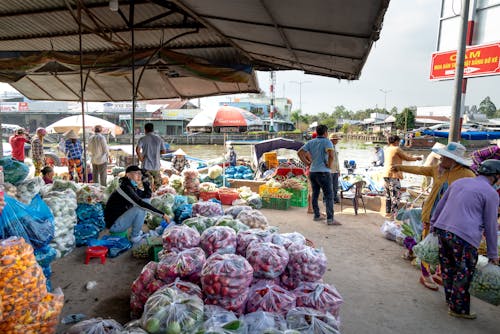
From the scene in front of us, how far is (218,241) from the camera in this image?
8.96 ft

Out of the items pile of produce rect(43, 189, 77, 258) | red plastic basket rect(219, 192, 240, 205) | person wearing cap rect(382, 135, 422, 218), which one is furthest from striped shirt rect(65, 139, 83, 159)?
person wearing cap rect(382, 135, 422, 218)

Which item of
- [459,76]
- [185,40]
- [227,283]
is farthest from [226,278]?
[185,40]

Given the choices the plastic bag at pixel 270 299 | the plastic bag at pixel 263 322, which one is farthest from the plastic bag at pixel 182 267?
the plastic bag at pixel 263 322

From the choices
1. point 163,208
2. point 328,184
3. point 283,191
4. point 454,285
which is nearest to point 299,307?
point 454,285

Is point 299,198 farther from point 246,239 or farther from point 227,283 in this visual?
point 227,283

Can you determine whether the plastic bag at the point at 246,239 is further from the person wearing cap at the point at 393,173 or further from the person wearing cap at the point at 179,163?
the person wearing cap at the point at 179,163

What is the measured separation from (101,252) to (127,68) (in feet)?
10.8

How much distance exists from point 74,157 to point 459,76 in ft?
26.6

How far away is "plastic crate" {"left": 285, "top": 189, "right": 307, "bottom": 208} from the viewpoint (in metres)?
6.95

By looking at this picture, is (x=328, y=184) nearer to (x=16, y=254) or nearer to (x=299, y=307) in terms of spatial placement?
(x=299, y=307)

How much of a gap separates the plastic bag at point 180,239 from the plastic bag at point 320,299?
3.19 ft

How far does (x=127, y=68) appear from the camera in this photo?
5.59 meters

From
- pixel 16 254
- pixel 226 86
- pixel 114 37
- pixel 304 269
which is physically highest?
pixel 114 37

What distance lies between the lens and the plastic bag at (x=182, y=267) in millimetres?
2352
